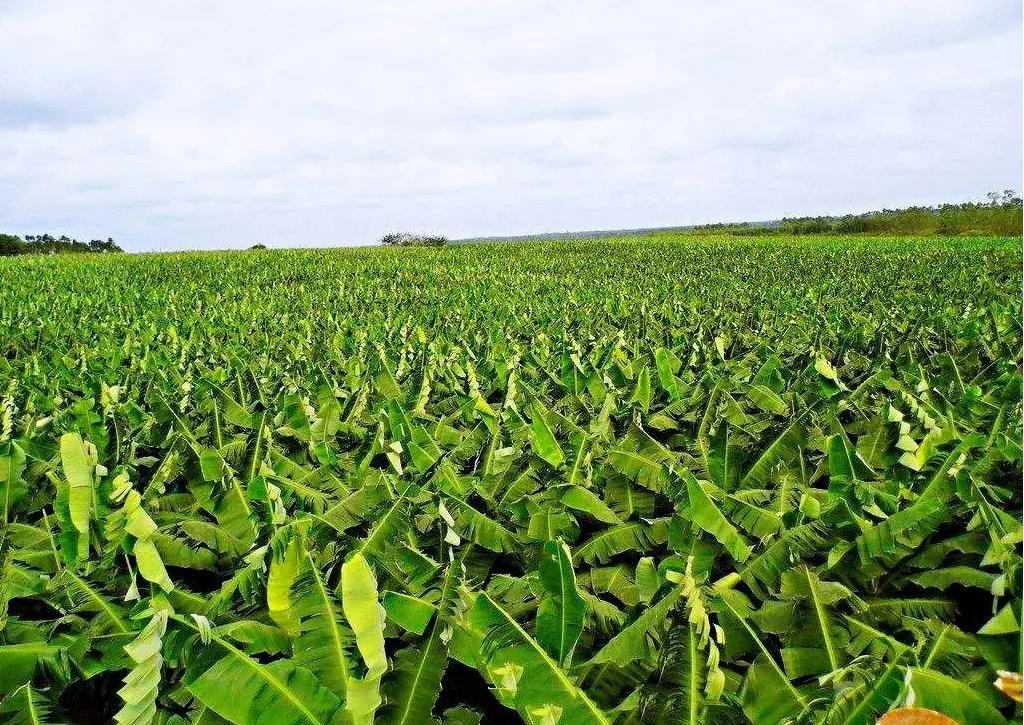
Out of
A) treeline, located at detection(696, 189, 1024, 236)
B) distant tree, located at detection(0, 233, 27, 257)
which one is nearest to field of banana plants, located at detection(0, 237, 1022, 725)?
treeline, located at detection(696, 189, 1024, 236)

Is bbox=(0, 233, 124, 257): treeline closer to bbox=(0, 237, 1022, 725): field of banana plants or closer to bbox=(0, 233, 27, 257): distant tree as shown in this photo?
bbox=(0, 233, 27, 257): distant tree

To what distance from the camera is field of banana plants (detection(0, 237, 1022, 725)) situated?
1.19m

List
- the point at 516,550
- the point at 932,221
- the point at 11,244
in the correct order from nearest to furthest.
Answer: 1. the point at 516,550
2. the point at 932,221
3. the point at 11,244

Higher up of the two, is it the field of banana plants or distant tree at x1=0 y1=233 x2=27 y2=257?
distant tree at x1=0 y1=233 x2=27 y2=257

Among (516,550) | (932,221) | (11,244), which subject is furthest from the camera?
(11,244)

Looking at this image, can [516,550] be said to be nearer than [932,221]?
Yes

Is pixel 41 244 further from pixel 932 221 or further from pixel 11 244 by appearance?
pixel 932 221

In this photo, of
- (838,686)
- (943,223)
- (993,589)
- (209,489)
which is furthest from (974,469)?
(943,223)

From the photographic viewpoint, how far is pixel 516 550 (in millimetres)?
1891

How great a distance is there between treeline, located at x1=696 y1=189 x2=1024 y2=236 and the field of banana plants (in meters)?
51.6

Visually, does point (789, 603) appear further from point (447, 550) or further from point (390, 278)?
point (390, 278)

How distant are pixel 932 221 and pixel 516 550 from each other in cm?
6076

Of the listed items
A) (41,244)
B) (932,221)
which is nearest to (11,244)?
(41,244)

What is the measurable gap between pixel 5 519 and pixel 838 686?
7.47 ft
